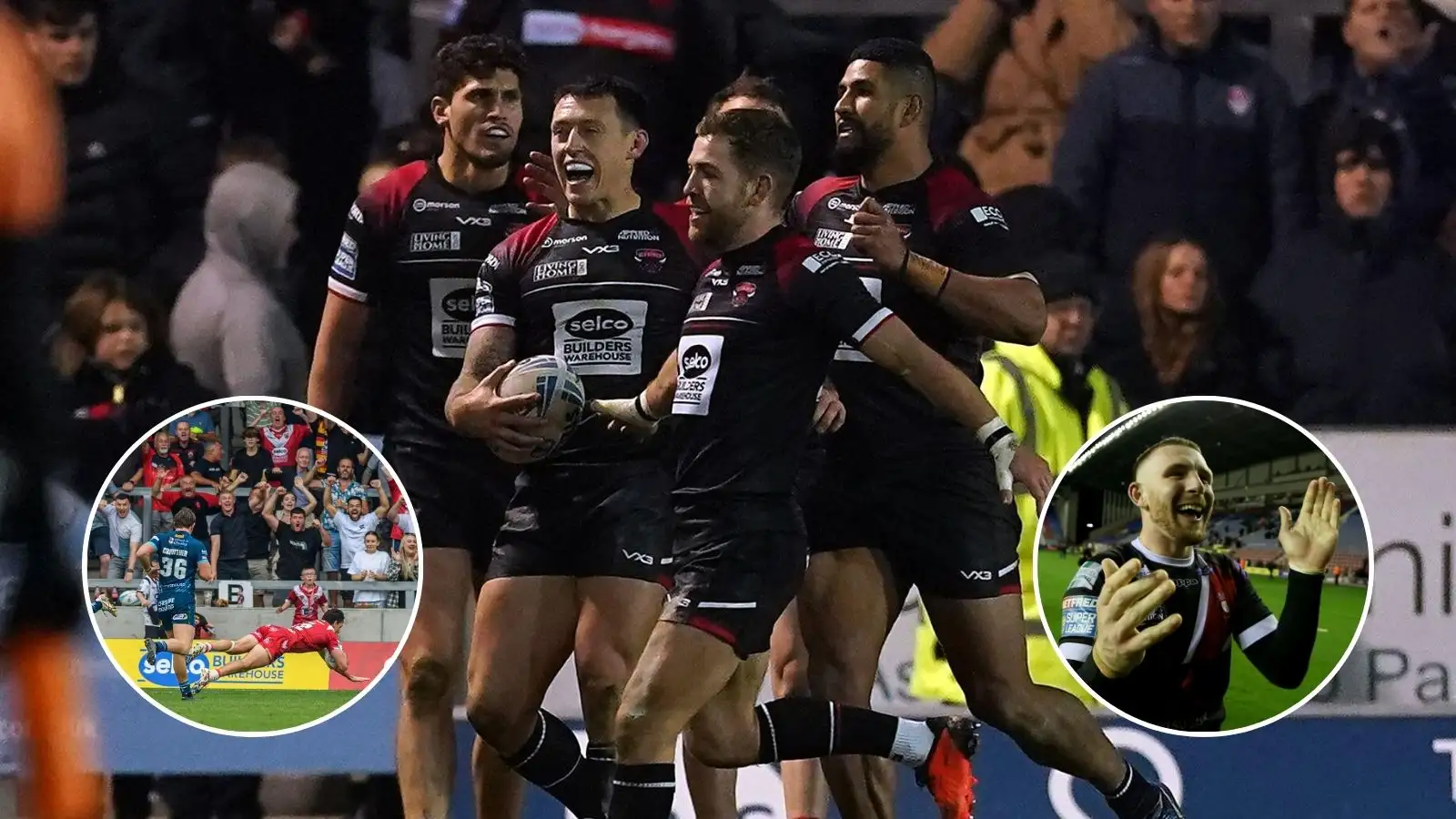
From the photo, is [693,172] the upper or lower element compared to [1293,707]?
upper

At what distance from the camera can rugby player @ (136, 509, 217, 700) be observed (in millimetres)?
5562

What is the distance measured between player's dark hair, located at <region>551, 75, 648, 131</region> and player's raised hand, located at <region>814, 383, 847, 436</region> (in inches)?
31.6

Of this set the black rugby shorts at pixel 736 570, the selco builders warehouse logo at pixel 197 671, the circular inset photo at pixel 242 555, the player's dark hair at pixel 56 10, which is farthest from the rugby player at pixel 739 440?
the player's dark hair at pixel 56 10

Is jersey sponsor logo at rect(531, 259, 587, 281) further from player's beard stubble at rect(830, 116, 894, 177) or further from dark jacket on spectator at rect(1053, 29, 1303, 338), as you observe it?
dark jacket on spectator at rect(1053, 29, 1303, 338)

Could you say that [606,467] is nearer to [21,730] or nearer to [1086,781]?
[1086,781]

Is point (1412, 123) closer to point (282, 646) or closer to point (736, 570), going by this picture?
point (736, 570)

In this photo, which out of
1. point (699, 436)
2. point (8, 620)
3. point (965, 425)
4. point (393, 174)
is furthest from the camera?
point (393, 174)

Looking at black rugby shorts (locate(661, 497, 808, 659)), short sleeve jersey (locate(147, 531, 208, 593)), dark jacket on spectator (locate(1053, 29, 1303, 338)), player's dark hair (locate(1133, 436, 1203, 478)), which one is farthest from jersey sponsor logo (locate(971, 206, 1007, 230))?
short sleeve jersey (locate(147, 531, 208, 593))

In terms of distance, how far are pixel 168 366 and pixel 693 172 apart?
63.3 inches

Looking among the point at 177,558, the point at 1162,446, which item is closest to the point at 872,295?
the point at 1162,446

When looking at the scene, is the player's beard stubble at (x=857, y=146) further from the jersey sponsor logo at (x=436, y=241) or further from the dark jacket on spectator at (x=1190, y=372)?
the jersey sponsor logo at (x=436, y=241)

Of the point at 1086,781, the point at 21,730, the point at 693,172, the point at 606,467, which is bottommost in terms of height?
the point at 1086,781

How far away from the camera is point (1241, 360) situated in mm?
5648

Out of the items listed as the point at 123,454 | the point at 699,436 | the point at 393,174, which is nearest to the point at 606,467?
the point at 699,436
